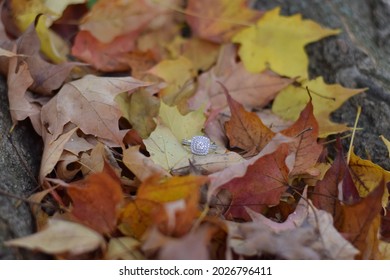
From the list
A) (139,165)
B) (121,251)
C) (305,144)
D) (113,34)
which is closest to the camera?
(121,251)

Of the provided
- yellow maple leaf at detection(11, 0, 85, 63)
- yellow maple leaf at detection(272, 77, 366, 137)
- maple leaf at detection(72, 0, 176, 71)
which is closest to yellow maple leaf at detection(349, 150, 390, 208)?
yellow maple leaf at detection(272, 77, 366, 137)

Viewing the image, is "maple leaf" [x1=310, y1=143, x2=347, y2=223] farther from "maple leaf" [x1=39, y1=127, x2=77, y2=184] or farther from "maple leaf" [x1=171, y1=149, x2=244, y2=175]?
→ "maple leaf" [x1=39, y1=127, x2=77, y2=184]

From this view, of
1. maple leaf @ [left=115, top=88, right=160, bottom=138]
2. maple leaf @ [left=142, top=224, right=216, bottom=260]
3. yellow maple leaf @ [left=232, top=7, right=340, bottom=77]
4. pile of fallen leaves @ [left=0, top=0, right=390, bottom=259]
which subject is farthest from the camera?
yellow maple leaf @ [left=232, top=7, right=340, bottom=77]

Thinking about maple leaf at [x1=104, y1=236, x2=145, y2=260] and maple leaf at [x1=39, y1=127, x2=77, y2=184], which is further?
maple leaf at [x1=39, y1=127, x2=77, y2=184]

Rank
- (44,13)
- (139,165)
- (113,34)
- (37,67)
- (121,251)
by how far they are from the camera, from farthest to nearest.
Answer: (113,34), (44,13), (37,67), (139,165), (121,251)

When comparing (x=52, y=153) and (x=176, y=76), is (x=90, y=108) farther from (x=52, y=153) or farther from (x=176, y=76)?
(x=176, y=76)

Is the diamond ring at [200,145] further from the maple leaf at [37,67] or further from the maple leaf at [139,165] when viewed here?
the maple leaf at [37,67]

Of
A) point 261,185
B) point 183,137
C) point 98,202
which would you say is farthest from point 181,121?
point 98,202
